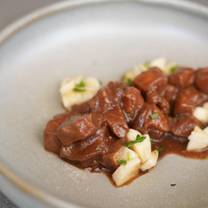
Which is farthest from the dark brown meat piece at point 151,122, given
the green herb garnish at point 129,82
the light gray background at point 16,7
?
the light gray background at point 16,7

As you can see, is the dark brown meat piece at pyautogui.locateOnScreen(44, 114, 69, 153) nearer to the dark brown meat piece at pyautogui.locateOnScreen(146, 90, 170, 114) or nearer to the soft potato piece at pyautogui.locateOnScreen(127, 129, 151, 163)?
the soft potato piece at pyautogui.locateOnScreen(127, 129, 151, 163)

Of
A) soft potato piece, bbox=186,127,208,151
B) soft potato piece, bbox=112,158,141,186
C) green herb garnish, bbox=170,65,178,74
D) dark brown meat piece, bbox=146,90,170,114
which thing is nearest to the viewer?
soft potato piece, bbox=112,158,141,186

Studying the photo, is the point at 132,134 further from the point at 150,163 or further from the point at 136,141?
the point at 150,163

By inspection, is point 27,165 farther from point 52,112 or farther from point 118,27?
point 118,27

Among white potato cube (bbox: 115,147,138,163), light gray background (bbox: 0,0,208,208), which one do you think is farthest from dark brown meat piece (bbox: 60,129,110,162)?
light gray background (bbox: 0,0,208,208)

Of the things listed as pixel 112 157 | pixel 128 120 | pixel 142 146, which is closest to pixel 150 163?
pixel 142 146

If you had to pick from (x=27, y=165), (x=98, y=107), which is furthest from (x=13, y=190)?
(x=98, y=107)
